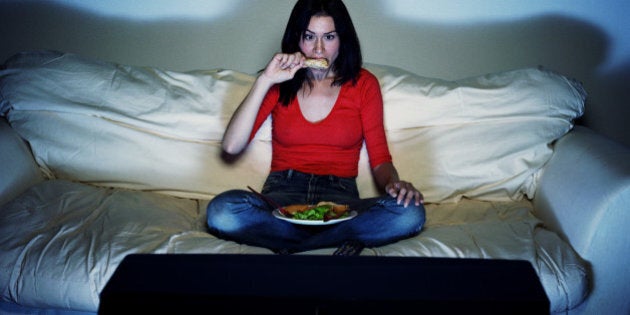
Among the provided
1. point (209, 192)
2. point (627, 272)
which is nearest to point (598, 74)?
point (627, 272)

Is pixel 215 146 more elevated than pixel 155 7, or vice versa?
pixel 155 7

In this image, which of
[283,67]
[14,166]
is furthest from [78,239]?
[283,67]

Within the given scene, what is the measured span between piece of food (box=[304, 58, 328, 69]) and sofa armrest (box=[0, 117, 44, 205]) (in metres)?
1.04

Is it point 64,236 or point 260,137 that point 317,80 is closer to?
point 260,137

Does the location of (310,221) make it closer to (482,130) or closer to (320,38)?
(320,38)

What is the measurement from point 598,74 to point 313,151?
4.88 feet

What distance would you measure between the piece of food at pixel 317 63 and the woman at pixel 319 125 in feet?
0.07

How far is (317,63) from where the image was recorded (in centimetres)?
208

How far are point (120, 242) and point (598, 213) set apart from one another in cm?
138

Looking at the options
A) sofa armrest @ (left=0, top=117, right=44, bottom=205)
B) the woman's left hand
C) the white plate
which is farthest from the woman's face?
sofa armrest @ (left=0, top=117, right=44, bottom=205)

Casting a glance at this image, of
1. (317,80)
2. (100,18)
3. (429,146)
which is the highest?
(100,18)

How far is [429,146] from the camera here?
2326mm

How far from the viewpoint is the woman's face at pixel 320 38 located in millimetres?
2133

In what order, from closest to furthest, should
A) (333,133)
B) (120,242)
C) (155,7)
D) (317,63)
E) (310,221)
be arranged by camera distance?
(310,221) < (120,242) < (317,63) < (333,133) < (155,7)
